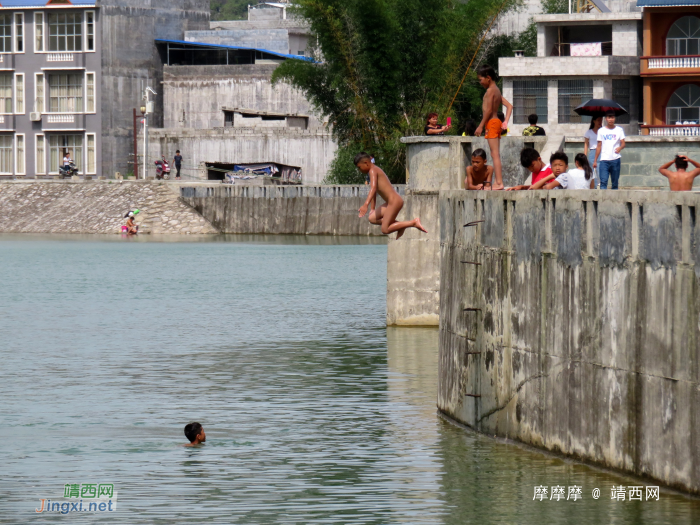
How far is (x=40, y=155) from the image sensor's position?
92.6 m

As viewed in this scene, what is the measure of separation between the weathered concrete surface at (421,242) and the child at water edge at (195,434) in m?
10.7

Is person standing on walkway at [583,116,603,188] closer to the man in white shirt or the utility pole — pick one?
the man in white shirt

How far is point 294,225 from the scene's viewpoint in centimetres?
7956

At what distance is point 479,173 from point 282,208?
A: 5918 centimetres

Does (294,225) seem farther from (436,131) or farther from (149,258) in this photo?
(436,131)

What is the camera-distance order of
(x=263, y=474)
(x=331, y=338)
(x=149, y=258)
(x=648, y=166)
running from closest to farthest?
(x=263, y=474) → (x=648, y=166) → (x=331, y=338) → (x=149, y=258)

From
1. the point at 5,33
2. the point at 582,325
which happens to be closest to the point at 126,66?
the point at 5,33

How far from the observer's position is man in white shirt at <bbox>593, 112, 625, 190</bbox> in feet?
70.6

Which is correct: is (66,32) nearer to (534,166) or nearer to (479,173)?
(479,173)

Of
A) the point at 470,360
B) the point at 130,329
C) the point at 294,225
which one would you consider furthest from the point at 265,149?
the point at 470,360

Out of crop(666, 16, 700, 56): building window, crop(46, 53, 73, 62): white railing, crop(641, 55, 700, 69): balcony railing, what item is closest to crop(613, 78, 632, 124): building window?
crop(641, 55, 700, 69): balcony railing

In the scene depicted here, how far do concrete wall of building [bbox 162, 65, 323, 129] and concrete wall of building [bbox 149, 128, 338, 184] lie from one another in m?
3.06

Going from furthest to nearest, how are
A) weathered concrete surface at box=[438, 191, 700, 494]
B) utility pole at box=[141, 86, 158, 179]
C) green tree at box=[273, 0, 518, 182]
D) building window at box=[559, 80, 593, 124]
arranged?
utility pole at box=[141, 86, 158, 179], green tree at box=[273, 0, 518, 182], building window at box=[559, 80, 593, 124], weathered concrete surface at box=[438, 191, 700, 494]

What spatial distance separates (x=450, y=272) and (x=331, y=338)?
1165 centimetres
